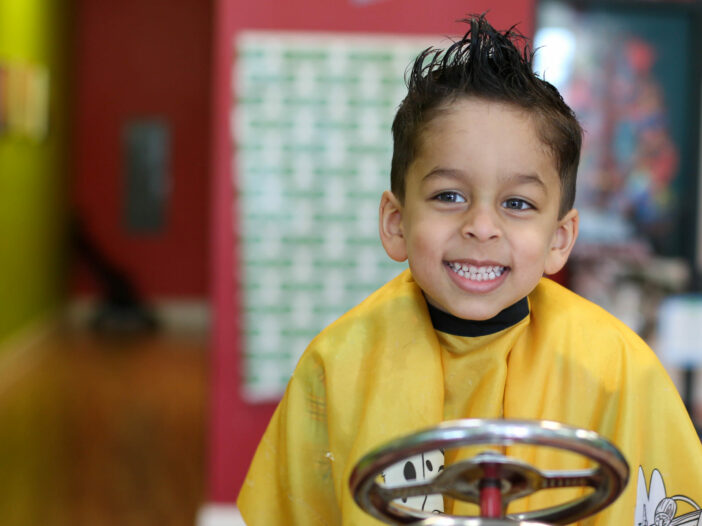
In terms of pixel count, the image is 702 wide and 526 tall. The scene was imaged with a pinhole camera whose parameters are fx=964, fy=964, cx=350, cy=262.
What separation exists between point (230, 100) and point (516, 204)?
6.67 feet

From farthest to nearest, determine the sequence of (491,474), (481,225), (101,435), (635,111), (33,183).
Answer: (33,183)
(101,435)
(635,111)
(481,225)
(491,474)

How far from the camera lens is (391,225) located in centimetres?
131

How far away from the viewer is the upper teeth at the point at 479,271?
118 cm

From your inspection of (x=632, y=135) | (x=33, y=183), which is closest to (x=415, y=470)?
(x=632, y=135)

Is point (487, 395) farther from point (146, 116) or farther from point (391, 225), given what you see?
point (146, 116)

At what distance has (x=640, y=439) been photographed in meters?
1.21

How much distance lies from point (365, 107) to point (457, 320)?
6.29 feet

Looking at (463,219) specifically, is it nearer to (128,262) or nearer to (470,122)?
(470,122)

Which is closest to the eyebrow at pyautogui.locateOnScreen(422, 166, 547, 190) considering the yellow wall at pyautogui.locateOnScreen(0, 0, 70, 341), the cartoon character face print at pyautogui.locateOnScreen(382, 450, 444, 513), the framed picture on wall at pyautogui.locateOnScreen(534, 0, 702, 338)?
the cartoon character face print at pyautogui.locateOnScreen(382, 450, 444, 513)

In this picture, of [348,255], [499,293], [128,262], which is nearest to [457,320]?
[499,293]

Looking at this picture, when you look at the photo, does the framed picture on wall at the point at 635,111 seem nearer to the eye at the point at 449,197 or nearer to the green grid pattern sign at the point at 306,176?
the green grid pattern sign at the point at 306,176

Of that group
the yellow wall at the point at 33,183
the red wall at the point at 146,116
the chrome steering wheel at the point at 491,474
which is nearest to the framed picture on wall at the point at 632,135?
the chrome steering wheel at the point at 491,474

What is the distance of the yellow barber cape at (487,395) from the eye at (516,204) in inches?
6.4

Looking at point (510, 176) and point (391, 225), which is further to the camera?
point (391, 225)
